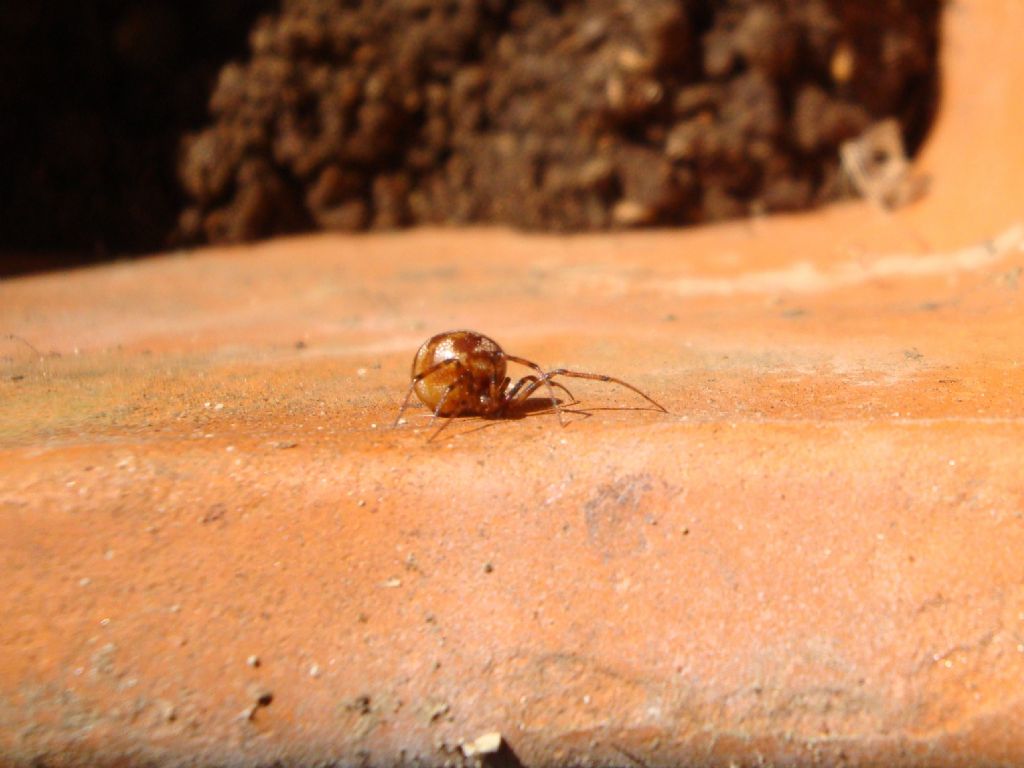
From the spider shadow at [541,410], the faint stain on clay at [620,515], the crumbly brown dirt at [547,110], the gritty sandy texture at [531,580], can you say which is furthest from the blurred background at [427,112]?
the faint stain on clay at [620,515]

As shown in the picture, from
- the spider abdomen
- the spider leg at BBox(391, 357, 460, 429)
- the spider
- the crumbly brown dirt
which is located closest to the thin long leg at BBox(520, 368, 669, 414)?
the spider

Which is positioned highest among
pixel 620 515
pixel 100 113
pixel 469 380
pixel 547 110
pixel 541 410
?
pixel 100 113

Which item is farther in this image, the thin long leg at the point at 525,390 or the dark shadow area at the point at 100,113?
the dark shadow area at the point at 100,113

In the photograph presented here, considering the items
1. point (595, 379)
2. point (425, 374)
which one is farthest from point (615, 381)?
point (425, 374)

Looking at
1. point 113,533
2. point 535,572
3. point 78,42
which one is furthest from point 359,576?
point 78,42

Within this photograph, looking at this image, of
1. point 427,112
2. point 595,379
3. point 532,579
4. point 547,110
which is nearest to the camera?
point 532,579

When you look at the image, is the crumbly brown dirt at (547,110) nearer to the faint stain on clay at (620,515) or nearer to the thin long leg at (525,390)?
the thin long leg at (525,390)

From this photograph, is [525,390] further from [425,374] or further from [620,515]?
[620,515]
